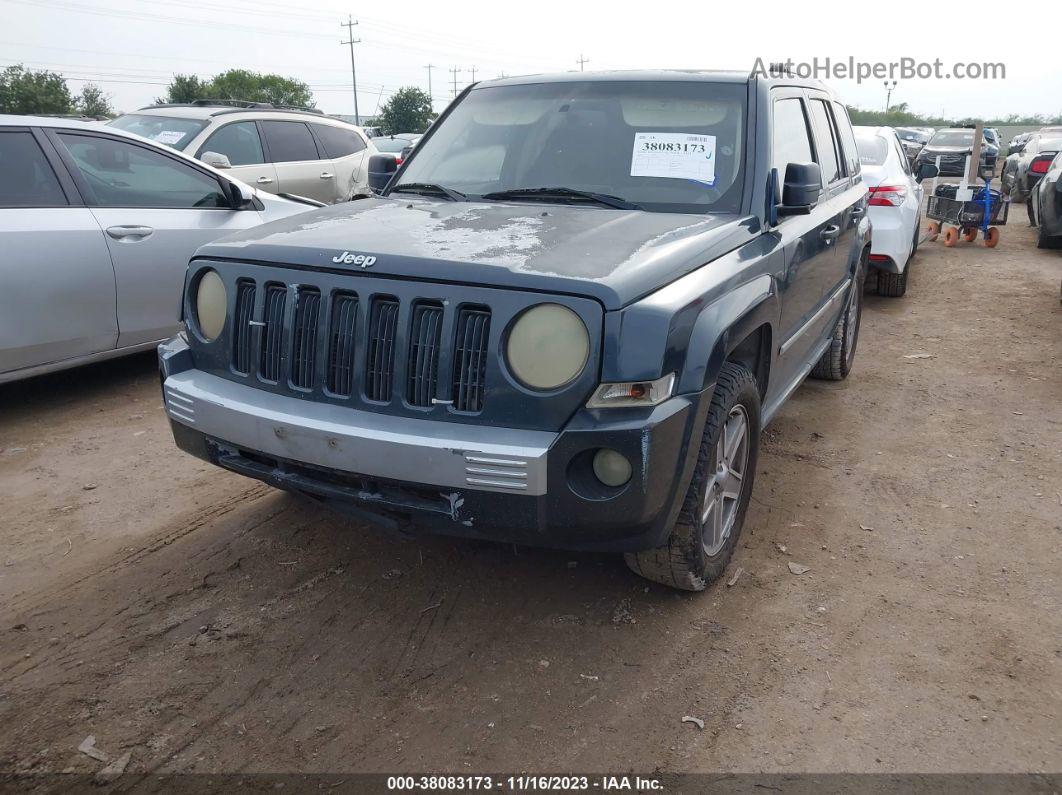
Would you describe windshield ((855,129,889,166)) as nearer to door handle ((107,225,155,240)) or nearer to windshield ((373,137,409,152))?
door handle ((107,225,155,240))

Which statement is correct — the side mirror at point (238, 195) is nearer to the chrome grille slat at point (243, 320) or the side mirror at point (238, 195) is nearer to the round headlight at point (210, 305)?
the round headlight at point (210, 305)

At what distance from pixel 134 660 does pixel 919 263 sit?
1076 cm

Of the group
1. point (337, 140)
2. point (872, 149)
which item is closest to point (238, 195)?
point (337, 140)

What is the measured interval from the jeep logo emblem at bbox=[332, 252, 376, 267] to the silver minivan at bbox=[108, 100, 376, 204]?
5434 millimetres

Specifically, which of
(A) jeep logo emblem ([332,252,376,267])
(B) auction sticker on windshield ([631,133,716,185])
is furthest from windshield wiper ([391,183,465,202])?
(A) jeep logo emblem ([332,252,376,267])

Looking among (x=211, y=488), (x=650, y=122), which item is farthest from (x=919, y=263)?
(x=211, y=488)

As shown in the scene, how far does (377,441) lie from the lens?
2.62 meters

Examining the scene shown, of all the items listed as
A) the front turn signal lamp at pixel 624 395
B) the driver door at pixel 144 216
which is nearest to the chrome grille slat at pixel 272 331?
the front turn signal lamp at pixel 624 395

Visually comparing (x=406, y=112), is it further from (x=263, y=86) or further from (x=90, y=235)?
(x=90, y=235)

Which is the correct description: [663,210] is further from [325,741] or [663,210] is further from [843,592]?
[325,741]

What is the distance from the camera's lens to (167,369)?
10.6 feet

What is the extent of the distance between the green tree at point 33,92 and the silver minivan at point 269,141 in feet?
148

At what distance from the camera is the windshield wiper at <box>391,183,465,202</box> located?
12.8 ft

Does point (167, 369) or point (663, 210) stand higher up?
point (663, 210)
